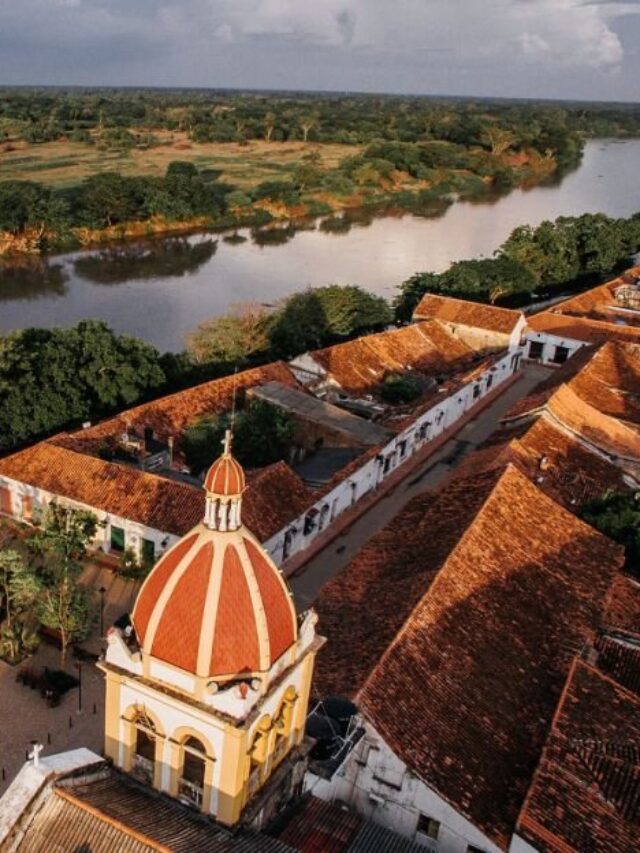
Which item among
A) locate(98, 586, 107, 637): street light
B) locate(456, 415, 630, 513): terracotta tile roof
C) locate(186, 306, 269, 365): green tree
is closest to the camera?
locate(98, 586, 107, 637): street light

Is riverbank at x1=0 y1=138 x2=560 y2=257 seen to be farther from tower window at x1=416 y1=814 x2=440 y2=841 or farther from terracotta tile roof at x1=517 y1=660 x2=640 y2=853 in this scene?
terracotta tile roof at x1=517 y1=660 x2=640 y2=853

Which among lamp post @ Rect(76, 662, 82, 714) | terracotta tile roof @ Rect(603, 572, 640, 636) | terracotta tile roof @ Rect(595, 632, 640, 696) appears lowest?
lamp post @ Rect(76, 662, 82, 714)

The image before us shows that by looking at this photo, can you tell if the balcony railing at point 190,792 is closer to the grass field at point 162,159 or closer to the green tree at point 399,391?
the green tree at point 399,391

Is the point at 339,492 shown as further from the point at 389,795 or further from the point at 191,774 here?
the point at 191,774

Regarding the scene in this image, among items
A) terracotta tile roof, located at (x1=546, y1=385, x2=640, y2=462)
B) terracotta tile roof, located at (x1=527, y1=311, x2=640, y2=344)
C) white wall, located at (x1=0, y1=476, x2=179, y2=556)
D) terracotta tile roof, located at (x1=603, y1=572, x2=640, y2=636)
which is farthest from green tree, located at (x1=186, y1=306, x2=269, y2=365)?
terracotta tile roof, located at (x1=603, y1=572, x2=640, y2=636)

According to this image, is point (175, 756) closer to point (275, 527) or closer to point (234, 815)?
point (234, 815)

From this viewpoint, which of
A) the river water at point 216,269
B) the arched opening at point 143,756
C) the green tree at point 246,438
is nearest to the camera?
the arched opening at point 143,756

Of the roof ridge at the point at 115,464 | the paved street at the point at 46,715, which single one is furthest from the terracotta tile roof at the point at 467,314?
the paved street at the point at 46,715

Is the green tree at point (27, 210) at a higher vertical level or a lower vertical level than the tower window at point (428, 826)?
higher
